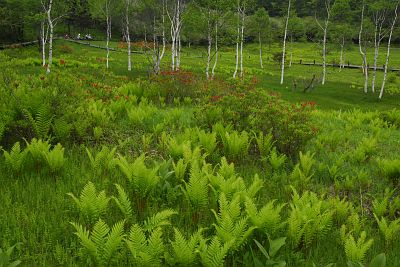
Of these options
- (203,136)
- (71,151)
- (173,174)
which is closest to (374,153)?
(203,136)

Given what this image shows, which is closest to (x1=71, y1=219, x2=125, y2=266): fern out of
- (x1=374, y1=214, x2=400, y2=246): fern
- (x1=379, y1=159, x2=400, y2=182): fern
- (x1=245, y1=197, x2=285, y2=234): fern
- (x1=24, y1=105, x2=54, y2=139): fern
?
(x1=245, y1=197, x2=285, y2=234): fern

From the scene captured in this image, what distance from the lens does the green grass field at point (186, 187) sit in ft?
12.9

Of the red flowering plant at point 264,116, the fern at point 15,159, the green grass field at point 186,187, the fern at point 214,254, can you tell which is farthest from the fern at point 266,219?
the red flowering plant at point 264,116

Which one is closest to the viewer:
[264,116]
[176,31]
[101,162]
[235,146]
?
[101,162]

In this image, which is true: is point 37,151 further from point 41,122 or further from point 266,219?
point 266,219

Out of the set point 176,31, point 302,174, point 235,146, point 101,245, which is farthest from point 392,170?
point 176,31

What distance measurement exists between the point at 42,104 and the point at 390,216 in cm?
658

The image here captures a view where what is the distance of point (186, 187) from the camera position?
16.1 feet

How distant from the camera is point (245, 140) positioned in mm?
7676

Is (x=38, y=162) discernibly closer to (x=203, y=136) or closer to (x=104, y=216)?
(x=104, y=216)

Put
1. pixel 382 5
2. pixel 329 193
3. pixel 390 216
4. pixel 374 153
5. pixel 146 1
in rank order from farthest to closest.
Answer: pixel 146 1
pixel 382 5
pixel 374 153
pixel 329 193
pixel 390 216

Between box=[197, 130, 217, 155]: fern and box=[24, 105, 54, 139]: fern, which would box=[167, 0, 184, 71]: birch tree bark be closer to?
box=[197, 130, 217, 155]: fern

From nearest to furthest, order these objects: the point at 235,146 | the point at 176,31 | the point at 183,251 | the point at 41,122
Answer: the point at 183,251
the point at 41,122
the point at 235,146
the point at 176,31

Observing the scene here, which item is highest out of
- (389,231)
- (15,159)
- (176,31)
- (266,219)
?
(176,31)
